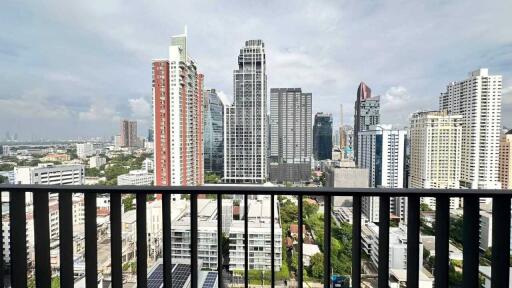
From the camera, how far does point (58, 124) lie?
273 centimetres

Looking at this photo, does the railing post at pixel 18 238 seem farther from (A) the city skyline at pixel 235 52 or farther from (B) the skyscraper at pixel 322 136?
(B) the skyscraper at pixel 322 136

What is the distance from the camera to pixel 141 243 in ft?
4.33

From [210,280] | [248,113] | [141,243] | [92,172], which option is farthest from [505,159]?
[92,172]

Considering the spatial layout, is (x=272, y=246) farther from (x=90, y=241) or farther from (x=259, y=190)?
(x=90, y=241)

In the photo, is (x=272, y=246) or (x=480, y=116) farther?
→ (x=480, y=116)

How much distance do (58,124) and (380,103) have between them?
11.7 ft

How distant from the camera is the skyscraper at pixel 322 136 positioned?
2832 mm

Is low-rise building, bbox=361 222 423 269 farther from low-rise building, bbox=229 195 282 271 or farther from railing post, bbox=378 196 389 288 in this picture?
low-rise building, bbox=229 195 282 271

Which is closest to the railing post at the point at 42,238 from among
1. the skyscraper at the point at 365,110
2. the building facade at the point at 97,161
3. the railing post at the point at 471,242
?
the building facade at the point at 97,161

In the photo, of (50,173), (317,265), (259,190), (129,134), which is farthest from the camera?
(129,134)

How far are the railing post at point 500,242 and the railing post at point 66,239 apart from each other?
6.80 ft

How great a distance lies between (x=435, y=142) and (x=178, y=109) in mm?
2639

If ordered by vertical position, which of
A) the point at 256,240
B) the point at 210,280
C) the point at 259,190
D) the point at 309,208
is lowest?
the point at 210,280

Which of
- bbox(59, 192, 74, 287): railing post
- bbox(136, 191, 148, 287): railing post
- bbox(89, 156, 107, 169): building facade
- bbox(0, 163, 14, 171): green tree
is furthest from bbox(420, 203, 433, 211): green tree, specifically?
bbox(0, 163, 14, 171): green tree
